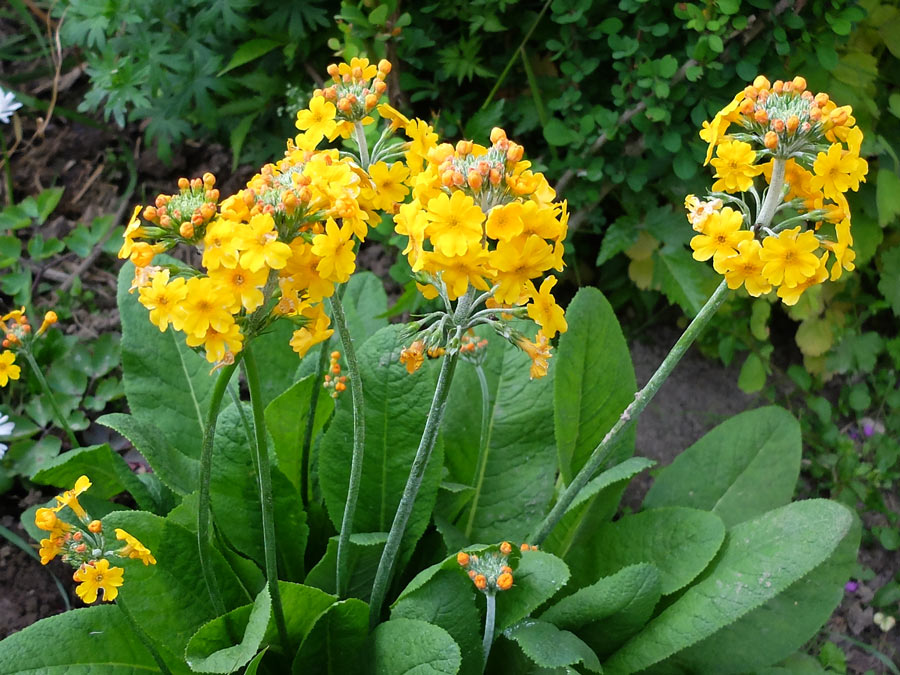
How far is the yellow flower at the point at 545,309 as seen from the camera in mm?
1553

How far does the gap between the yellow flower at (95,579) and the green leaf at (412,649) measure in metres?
0.68

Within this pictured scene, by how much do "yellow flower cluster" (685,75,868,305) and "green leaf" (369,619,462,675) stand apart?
988 mm

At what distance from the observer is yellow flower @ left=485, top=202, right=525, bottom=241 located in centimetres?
144

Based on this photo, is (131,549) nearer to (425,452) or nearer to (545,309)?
(425,452)

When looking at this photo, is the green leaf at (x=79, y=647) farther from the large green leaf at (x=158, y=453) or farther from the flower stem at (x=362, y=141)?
the flower stem at (x=362, y=141)

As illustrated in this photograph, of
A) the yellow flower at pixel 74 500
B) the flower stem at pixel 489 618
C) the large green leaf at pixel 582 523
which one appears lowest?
the large green leaf at pixel 582 523

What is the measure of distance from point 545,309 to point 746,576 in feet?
3.37

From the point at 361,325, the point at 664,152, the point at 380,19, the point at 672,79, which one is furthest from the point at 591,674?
the point at 380,19

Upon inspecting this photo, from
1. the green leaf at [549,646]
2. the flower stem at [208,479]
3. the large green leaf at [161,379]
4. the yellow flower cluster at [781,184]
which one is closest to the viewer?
the flower stem at [208,479]

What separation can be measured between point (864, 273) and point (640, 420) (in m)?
1.23

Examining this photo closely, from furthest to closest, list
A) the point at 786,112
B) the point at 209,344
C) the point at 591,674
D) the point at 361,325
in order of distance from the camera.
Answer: the point at 361,325 < the point at 591,674 < the point at 786,112 < the point at 209,344

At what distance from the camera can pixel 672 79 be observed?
3.10 m

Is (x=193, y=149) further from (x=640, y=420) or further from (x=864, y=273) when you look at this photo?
(x=864, y=273)

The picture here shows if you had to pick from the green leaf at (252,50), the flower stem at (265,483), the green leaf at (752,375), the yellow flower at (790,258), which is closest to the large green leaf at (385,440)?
the flower stem at (265,483)
